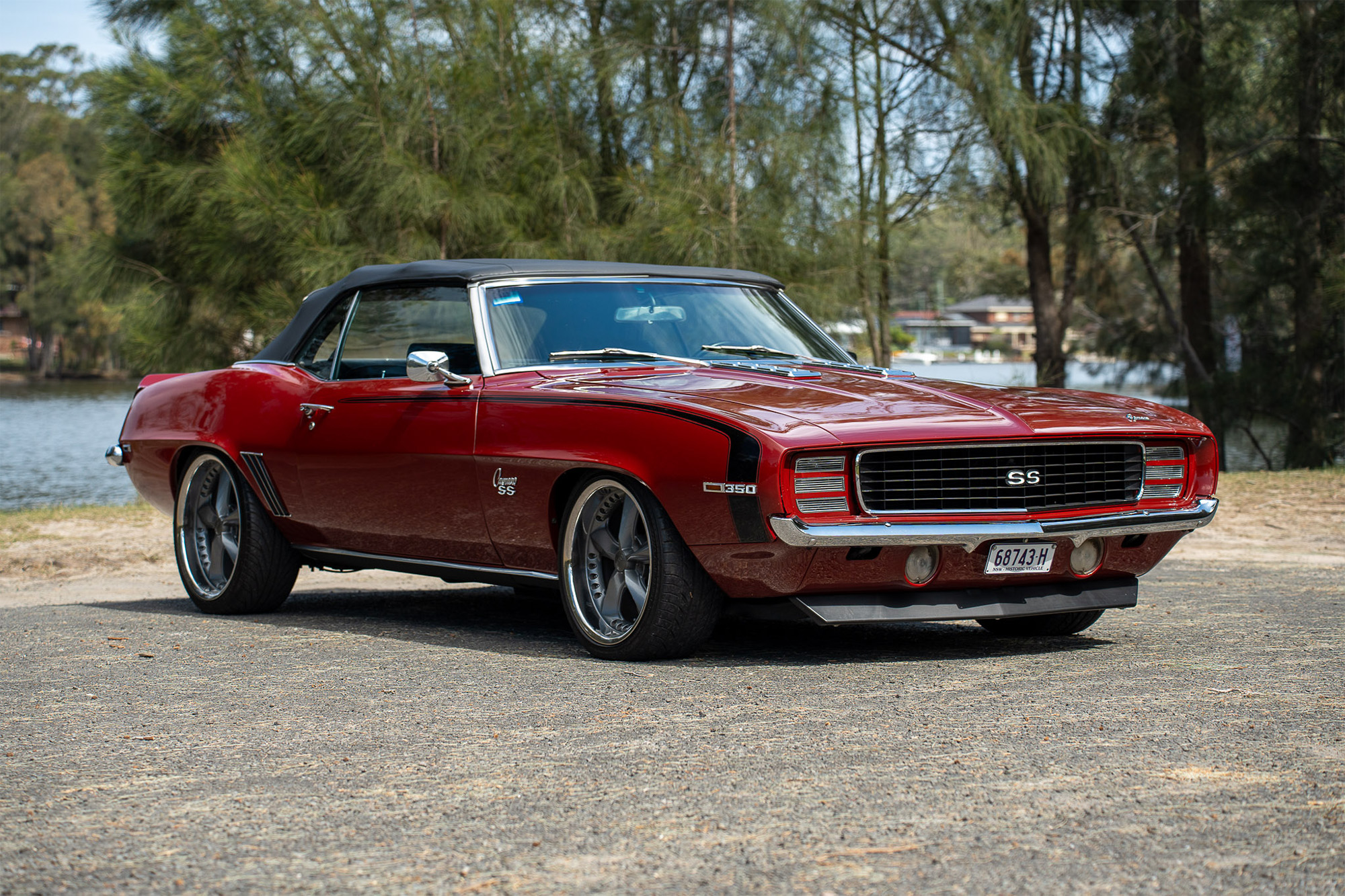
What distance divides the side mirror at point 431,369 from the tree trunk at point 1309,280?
46.7ft

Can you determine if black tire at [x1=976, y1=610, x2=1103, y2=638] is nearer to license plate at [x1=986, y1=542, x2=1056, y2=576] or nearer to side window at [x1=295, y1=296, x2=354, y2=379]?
license plate at [x1=986, y1=542, x2=1056, y2=576]

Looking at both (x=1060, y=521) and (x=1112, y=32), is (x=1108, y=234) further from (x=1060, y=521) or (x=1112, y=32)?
(x=1060, y=521)

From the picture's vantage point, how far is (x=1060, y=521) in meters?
5.18

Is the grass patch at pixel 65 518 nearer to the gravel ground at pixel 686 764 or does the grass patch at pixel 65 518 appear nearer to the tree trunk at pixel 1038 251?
the gravel ground at pixel 686 764

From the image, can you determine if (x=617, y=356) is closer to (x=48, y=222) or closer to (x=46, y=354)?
(x=48, y=222)

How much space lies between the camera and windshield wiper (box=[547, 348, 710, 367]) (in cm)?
613

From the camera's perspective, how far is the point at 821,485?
491cm

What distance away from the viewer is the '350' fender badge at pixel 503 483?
568 cm

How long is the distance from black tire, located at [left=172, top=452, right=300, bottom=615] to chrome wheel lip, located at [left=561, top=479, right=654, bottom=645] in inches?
81.5

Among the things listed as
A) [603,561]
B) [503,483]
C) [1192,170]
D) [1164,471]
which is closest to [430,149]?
[1192,170]

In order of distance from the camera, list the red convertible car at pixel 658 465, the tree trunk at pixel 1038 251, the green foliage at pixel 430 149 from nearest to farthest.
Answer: the red convertible car at pixel 658 465 < the green foliage at pixel 430 149 < the tree trunk at pixel 1038 251

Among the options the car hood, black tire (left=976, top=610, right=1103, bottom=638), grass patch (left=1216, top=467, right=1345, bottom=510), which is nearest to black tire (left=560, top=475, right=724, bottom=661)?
the car hood

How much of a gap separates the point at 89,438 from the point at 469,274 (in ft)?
95.3

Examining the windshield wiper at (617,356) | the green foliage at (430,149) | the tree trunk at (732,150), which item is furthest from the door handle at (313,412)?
the tree trunk at (732,150)
